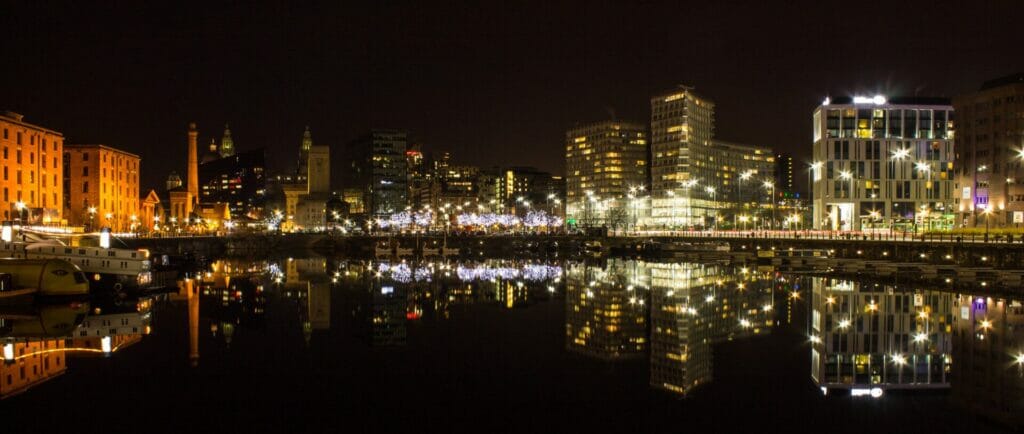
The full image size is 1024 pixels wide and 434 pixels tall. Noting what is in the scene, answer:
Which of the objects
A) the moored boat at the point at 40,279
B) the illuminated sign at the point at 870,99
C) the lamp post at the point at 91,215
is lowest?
the moored boat at the point at 40,279

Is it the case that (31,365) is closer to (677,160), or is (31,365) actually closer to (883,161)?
(883,161)

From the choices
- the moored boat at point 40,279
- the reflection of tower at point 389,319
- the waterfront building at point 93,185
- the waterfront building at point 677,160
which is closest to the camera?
the reflection of tower at point 389,319

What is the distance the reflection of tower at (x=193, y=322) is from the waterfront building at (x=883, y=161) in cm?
10191

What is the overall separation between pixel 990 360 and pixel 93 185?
103586 millimetres

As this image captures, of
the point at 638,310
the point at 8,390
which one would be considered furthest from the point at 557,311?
the point at 8,390

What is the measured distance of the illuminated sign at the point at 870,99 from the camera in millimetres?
117375

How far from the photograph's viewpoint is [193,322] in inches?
1225

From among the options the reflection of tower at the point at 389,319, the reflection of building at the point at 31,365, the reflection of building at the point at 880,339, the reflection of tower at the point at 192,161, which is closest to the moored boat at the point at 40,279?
the reflection of building at the point at 31,365

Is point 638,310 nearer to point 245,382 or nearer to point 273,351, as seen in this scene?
point 273,351

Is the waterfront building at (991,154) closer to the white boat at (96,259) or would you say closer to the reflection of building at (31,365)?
the white boat at (96,259)

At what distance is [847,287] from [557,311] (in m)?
22.0

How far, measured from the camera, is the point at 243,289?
47.8 meters

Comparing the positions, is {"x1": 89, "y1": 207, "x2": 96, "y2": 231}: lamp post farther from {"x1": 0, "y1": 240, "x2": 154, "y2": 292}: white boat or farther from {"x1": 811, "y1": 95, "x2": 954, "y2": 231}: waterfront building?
{"x1": 811, "y1": 95, "x2": 954, "y2": 231}: waterfront building

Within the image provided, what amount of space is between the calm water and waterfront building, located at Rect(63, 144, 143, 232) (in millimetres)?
66528
